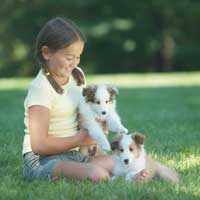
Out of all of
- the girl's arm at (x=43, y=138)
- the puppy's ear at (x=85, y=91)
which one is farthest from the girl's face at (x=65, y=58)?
the girl's arm at (x=43, y=138)

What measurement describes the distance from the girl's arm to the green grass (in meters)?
0.29

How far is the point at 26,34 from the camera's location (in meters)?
37.1

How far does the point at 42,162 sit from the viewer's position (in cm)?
561

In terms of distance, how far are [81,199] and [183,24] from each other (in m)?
34.3

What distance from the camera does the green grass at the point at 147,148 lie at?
4.79 m

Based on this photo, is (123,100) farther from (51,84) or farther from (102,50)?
(102,50)

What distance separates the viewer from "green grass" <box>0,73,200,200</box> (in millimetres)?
4789

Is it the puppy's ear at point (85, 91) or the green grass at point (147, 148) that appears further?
the puppy's ear at point (85, 91)

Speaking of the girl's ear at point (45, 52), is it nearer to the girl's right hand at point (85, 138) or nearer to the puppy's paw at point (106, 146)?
the girl's right hand at point (85, 138)

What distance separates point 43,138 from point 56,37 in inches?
30.7

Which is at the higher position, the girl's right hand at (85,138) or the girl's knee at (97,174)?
the girl's right hand at (85,138)

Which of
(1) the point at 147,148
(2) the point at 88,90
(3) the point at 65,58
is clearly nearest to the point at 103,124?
(2) the point at 88,90

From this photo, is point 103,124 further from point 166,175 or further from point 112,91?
point 166,175

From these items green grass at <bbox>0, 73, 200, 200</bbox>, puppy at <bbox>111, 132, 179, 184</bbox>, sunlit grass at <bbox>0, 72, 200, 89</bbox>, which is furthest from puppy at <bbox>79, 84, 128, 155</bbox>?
sunlit grass at <bbox>0, 72, 200, 89</bbox>
